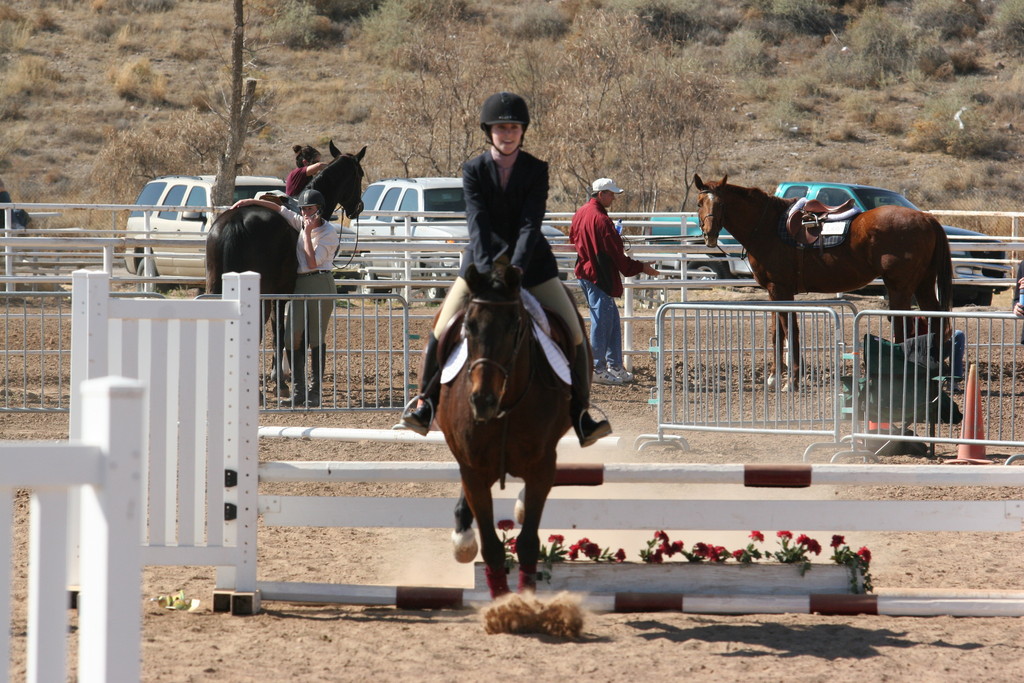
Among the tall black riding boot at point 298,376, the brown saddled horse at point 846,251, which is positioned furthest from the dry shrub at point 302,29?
the tall black riding boot at point 298,376

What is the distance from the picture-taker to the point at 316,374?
1107 centimetres

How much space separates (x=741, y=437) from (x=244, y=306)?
6138mm

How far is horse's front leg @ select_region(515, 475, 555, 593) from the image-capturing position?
548cm

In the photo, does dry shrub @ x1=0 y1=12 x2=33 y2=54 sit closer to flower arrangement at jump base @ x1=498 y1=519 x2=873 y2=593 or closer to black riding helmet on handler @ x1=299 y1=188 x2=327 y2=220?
black riding helmet on handler @ x1=299 y1=188 x2=327 y2=220

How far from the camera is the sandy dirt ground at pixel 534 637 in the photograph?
4.74 meters

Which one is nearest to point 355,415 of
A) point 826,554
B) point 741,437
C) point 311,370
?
point 311,370

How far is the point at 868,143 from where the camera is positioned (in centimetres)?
3762

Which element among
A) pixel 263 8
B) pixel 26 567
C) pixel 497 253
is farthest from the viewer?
pixel 263 8

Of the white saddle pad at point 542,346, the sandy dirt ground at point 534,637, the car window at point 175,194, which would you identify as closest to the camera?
the sandy dirt ground at point 534,637

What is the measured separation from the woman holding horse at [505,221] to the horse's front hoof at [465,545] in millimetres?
517

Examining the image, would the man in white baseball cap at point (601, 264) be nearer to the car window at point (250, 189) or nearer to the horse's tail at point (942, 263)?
the horse's tail at point (942, 263)

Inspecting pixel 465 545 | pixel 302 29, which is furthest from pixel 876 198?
pixel 302 29

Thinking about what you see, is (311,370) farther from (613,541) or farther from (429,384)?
(429,384)

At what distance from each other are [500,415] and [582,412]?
68cm
